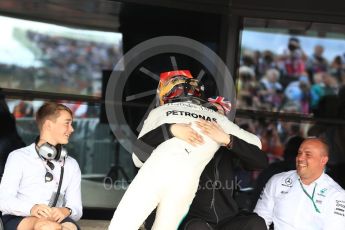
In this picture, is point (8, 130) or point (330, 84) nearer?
point (8, 130)

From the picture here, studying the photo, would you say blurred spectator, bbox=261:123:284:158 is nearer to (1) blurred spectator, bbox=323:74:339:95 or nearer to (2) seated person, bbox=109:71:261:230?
(1) blurred spectator, bbox=323:74:339:95

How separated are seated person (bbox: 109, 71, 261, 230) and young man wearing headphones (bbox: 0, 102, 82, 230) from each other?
450 mm

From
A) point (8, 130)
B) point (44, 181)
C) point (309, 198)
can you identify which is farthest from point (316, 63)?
point (44, 181)

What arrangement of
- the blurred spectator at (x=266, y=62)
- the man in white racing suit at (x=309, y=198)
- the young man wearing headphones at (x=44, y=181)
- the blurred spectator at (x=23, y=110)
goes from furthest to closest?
the blurred spectator at (x=266, y=62), the blurred spectator at (x=23, y=110), the man in white racing suit at (x=309, y=198), the young man wearing headphones at (x=44, y=181)

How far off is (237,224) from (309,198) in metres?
0.60

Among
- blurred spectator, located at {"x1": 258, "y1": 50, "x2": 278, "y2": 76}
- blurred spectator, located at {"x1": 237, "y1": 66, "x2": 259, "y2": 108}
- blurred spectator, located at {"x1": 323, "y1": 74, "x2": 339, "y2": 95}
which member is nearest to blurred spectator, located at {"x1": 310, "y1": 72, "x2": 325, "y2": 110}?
blurred spectator, located at {"x1": 323, "y1": 74, "x2": 339, "y2": 95}

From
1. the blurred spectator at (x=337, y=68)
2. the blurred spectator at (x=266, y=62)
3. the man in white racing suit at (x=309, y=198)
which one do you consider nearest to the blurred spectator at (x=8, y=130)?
the man in white racing suit at (x=309, y=198)

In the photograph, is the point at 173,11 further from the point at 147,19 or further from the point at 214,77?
the point at 214,77

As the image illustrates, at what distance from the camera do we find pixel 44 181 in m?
3.77

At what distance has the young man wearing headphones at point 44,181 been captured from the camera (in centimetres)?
362

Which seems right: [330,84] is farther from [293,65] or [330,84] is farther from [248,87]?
[248,87]

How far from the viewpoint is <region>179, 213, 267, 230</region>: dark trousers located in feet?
12.1

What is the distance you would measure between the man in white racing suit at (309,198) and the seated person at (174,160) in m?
0.46

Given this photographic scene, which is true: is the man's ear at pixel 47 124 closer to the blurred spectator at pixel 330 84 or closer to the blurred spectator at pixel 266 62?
the blurred spectator at pixel 266 62
